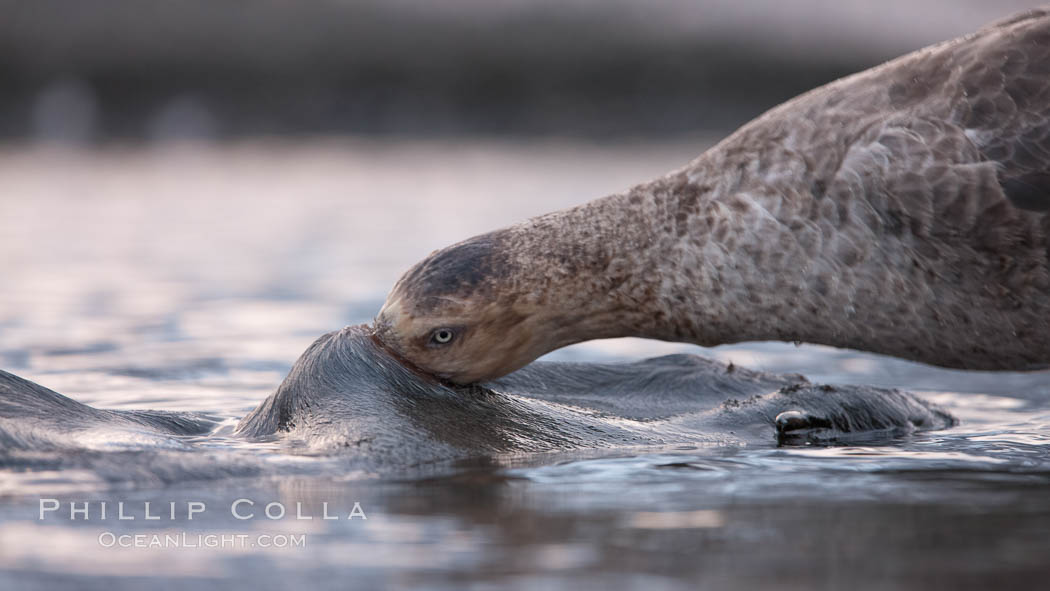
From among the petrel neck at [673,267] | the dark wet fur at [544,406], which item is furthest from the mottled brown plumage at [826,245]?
the dark wet fur at [544,406]

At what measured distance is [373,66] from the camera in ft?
72.0

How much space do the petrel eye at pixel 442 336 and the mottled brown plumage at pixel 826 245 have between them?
0.06 feet

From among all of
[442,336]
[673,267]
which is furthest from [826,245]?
[442,336]

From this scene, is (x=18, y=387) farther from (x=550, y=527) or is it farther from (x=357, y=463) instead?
(x=550, y=527)

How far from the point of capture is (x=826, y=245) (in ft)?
17.4

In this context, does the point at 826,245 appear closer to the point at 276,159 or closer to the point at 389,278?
the point at 389,278

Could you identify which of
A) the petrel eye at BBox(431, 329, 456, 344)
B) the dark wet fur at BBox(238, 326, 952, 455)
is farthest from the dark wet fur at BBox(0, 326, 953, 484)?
the petrel eye at BBox(431, 329, 456, 344)

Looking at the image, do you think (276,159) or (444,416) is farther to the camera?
(276,159)

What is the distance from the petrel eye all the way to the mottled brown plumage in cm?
2

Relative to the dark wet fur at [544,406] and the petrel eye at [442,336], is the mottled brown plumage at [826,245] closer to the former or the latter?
the petrel eye at [442,336]

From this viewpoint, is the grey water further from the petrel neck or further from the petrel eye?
the petrel eye

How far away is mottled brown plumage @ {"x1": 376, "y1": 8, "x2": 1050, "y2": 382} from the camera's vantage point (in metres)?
5.05

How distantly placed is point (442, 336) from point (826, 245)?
144cm

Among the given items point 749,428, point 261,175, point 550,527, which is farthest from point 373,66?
point 550,527
